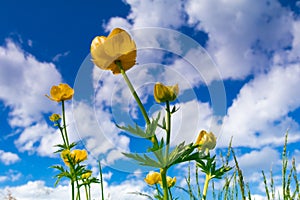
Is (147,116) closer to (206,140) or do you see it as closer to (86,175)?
(206,140)

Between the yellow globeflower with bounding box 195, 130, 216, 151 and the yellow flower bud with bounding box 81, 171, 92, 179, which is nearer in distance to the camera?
A: the yellow globeflower with bounding box 195, 130, 216, 151

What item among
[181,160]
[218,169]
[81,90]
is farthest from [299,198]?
[81,90]

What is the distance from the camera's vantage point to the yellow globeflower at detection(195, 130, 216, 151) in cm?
171

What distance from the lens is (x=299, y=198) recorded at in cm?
218

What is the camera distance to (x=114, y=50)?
1.39 meters

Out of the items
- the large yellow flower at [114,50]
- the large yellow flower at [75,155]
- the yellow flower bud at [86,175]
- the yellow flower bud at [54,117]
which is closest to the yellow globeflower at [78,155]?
the large yellow flower at [75,155]

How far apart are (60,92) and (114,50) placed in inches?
79.5

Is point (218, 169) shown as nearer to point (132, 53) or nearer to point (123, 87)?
point (123, 87)

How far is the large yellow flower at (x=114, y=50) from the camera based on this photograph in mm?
1364

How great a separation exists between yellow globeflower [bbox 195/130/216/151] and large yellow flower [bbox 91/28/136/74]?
1.74ft

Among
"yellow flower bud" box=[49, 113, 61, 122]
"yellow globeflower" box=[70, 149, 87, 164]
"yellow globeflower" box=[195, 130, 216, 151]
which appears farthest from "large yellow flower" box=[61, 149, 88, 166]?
"yellow globeflower" box=[195, 130, 216, 151]

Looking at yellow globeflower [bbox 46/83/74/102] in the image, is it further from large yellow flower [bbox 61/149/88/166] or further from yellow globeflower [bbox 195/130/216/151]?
yellow globeflower [bbox 195/130/216/151]

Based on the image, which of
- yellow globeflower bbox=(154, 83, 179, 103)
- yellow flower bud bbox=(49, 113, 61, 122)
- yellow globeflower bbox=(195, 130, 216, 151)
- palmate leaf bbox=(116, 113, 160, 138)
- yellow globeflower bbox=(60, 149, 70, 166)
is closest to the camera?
palmate leaf bbox=(116, 113, 160, 138)

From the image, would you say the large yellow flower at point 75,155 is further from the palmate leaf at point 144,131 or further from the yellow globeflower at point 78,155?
the palmate leaf at point 144,131
